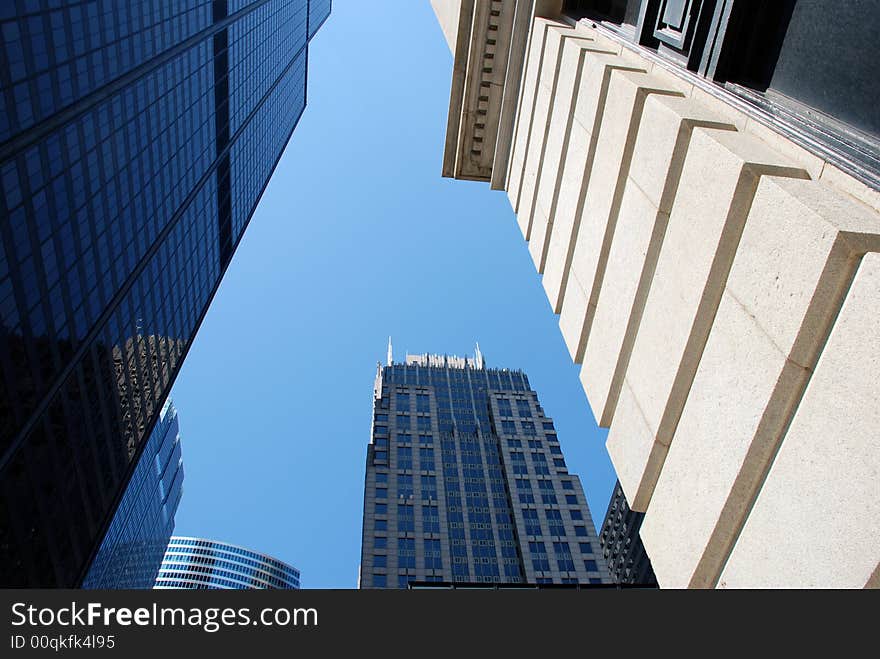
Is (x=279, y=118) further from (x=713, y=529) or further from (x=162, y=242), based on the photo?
(x=713, y=529)

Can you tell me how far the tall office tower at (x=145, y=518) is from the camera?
103 metres

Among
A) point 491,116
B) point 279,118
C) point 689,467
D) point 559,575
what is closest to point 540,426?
point 559,575

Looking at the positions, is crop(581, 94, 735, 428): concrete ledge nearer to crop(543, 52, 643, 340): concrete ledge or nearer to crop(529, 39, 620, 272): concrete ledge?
crop(543, 52, 643, 340): concrete ledge

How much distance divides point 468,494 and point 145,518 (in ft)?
200

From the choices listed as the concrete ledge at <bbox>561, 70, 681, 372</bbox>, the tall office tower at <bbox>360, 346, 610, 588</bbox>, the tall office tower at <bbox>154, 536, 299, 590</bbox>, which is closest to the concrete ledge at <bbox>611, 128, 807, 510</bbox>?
the concrete ledge at <bbox>561, 70, 681, 372</bbox>

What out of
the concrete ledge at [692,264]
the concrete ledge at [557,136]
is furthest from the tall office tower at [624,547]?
the concrete ledge at [692,264]

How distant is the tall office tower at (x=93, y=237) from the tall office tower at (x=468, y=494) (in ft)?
123

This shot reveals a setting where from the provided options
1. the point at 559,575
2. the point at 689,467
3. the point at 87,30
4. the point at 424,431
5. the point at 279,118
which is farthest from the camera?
the point at 279,118

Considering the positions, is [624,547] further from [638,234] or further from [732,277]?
[732,277]

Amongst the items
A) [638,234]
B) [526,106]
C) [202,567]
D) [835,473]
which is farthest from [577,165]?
[202,567]

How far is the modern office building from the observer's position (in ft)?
16.5

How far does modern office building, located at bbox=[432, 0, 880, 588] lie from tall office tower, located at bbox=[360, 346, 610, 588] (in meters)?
76.0

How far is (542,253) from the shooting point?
13531mm

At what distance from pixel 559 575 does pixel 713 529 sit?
95742 mm
